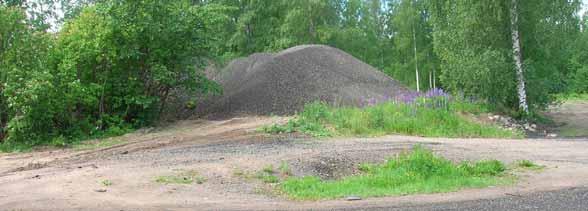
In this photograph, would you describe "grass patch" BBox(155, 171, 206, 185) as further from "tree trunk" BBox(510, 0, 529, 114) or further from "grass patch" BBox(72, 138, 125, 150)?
"tree trunk" BBox(510, 0, 529, 114)

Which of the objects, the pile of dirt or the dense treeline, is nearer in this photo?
the dense treeline

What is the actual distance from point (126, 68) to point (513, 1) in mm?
12972

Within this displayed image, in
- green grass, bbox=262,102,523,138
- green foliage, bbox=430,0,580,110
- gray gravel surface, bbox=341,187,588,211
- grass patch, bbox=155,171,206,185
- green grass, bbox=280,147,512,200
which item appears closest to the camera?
gray gravel surface, bbox=341,187,588,211

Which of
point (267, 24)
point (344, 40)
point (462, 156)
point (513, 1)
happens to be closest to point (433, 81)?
point (344, 40)

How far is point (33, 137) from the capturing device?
52.0ft

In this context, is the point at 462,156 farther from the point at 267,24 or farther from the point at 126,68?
the point at 267,24

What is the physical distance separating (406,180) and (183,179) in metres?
3.51

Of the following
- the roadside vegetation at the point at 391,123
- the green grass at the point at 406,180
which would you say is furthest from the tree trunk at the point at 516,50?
the green grass at the point at 406,180

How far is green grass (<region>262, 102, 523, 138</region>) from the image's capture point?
16.0 metres

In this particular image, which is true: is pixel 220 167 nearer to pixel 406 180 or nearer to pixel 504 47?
pixel 406 180

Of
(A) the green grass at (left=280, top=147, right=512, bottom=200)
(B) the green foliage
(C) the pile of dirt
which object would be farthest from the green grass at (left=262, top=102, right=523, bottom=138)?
(A) the green grass at (left=280, top=147, right=512, bottom=200)

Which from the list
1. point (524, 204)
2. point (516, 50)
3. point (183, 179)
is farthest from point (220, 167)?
point (516, 50)

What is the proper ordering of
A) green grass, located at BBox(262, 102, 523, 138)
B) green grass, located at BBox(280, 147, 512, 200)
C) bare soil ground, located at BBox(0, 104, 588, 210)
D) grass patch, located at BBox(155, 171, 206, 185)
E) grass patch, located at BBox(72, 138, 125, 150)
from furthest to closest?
green grass, located at BBox(262, 102, 523, 138) < grass patch, located at BBox(72, 138, 125, 150) < grass patch, located at BBox(155, 171, 206, 185) < green grass, located at BBox(280, 147, 512, 200) < bare soil ground, located at BBox(0, 104, 588, 210)

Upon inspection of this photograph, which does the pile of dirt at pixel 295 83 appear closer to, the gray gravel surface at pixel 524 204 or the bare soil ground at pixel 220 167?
the bare soil ground at pixel 220 167
